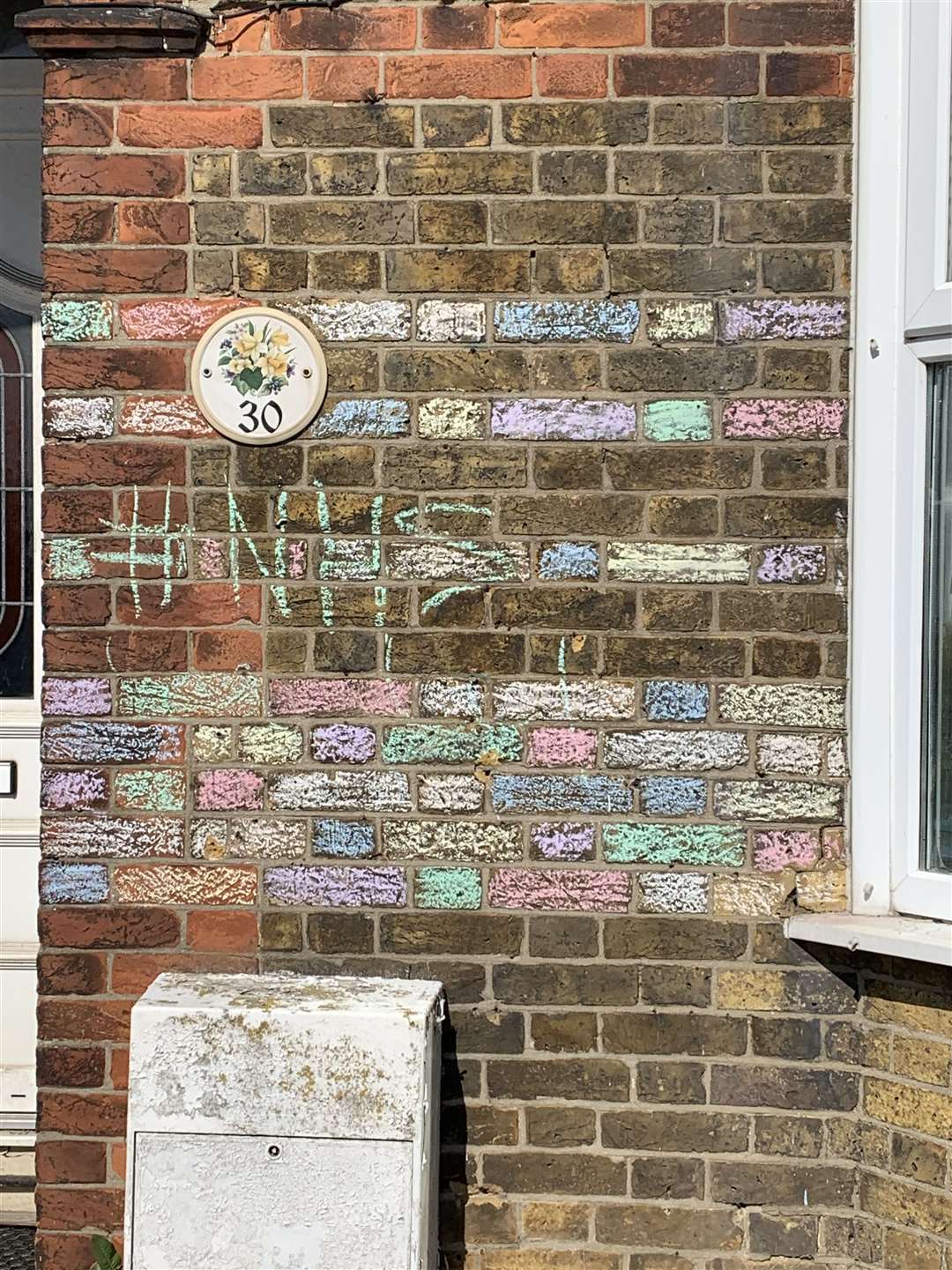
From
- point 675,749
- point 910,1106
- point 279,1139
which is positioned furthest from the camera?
point 675,749

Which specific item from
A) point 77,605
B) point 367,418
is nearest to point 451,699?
point 367,418

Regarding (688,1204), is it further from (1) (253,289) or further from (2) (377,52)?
(2) (377,52)

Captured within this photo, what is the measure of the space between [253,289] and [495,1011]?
1763 millimetres

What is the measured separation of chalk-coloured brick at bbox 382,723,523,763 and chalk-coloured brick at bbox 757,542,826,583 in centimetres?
69

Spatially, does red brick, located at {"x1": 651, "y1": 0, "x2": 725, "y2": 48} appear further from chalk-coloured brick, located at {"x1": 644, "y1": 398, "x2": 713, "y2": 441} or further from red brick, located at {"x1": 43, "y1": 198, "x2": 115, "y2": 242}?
red brick, located at {"x1": 43, "y1": 198, "x2": 115, "y2": 242}

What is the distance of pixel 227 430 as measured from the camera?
2.80 metres

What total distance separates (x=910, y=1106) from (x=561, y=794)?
103 centimetres

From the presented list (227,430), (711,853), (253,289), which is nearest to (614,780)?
(711,853)

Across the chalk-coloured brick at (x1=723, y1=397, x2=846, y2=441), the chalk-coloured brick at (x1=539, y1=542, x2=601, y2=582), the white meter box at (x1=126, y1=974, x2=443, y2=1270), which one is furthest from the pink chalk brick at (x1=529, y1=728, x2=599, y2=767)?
the chalk-coloured brick at (x1=723, y1=397, x2=846, y2=441)

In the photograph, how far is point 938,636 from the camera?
8.98ft

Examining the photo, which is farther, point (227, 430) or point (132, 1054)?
point (227, 430)

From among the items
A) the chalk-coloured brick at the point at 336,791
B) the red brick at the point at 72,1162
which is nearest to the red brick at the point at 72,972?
the red brick at the point at 72,1162

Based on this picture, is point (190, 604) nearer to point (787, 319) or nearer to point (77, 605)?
point (77, 605)

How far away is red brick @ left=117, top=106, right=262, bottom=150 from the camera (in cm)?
279
